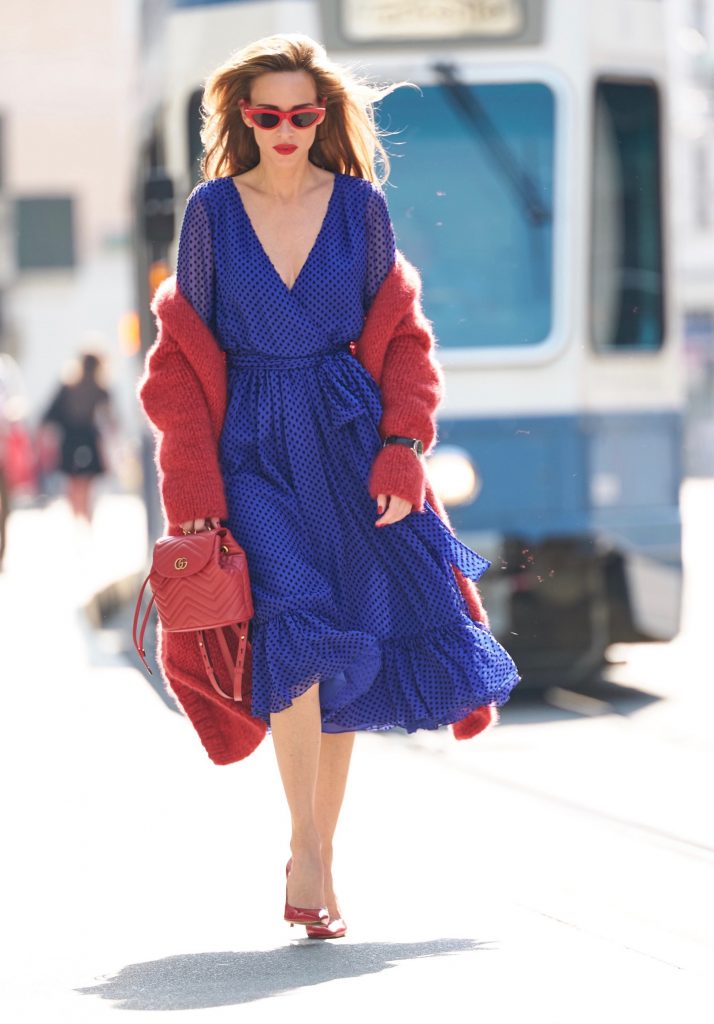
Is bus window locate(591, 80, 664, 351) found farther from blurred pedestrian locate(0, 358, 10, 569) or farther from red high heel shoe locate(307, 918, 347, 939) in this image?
blurred pedestrian locate(0, 358, 10, 569)

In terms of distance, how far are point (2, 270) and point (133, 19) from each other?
37314 millimetres

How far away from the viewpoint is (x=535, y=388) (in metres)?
8.59

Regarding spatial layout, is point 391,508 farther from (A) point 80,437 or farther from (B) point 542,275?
(A) point 80,437

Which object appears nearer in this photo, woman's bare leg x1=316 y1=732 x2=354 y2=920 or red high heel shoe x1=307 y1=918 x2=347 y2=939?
red high heel shoe x1=307 y1=918 x2=347 y2=939

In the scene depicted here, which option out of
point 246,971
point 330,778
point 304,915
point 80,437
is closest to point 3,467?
point 80,437

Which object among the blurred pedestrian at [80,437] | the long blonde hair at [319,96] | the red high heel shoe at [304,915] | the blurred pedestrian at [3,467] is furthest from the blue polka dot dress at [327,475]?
the blurred pedestrian at [80,437]

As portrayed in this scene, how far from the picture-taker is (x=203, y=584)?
4.38 metres

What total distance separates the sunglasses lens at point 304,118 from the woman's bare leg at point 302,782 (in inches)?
42.8

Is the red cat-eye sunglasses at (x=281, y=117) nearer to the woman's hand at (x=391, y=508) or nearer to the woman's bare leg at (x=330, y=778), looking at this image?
the woman's hand at (x=391, y=508)

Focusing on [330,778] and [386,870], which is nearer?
[330,778]

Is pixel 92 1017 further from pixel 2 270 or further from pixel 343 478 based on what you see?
pixel 2 270

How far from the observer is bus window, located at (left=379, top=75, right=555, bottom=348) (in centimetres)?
845

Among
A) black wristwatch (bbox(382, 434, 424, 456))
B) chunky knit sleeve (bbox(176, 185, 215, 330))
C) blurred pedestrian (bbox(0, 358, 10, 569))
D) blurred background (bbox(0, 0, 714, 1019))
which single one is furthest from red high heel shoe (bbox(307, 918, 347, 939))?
blurred pedestrian (bbox(0, 358, 10, 569))

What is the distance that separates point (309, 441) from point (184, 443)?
0.25 metres
